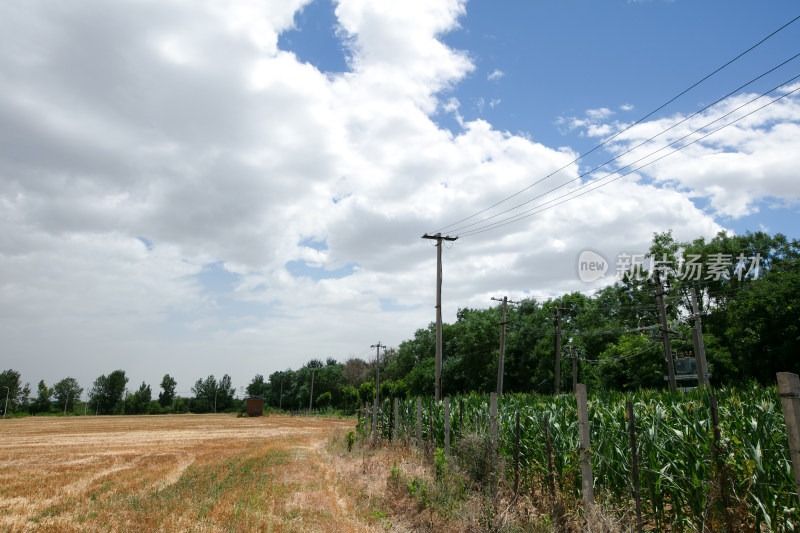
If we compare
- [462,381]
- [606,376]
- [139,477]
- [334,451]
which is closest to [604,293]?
[606,376]

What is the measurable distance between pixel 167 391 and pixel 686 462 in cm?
11796

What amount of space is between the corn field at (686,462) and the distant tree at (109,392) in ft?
379

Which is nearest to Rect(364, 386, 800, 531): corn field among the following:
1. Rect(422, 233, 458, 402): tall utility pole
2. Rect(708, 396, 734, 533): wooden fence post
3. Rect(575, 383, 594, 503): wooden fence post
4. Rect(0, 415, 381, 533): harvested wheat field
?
Rect(708, 396, 734, 533): wooden fence post

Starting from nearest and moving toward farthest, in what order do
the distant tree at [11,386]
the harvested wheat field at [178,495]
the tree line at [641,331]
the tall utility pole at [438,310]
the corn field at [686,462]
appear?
1. the corn field at [686,462]
2. the harvested wheat field at [178,495]
3. the tall utility pole at [438,310]
4. the tree line at [641,331]
5. the distant tree at [11,386]

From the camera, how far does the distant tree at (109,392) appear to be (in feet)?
340

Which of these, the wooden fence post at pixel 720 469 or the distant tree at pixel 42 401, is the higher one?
the wooden fence post at pixel 720 469

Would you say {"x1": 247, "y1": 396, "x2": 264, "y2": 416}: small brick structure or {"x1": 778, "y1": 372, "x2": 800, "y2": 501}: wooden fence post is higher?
{"x1": 778, "y1": 372, "x2": 800, "y2": 501}: wooden fence post

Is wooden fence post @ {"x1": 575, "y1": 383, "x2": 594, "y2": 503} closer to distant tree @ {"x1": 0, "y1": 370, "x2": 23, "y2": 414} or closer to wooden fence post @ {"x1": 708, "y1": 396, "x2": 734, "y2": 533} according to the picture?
wooden fence post @ {"x1": 708, "y1": 396, "x2": 734, "y2": 533}

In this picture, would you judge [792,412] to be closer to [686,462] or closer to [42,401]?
[686,462]

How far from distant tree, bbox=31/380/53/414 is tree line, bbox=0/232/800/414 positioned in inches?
2693

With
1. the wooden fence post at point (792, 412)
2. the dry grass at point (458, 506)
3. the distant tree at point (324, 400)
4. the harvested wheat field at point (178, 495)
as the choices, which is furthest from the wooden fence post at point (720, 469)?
the distant tree at point (324, 400)

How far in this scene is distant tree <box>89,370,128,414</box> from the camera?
104 meters

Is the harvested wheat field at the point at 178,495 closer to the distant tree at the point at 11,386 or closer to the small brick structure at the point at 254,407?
the small brick structure at the point at 254,407

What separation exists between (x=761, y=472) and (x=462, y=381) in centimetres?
4886
